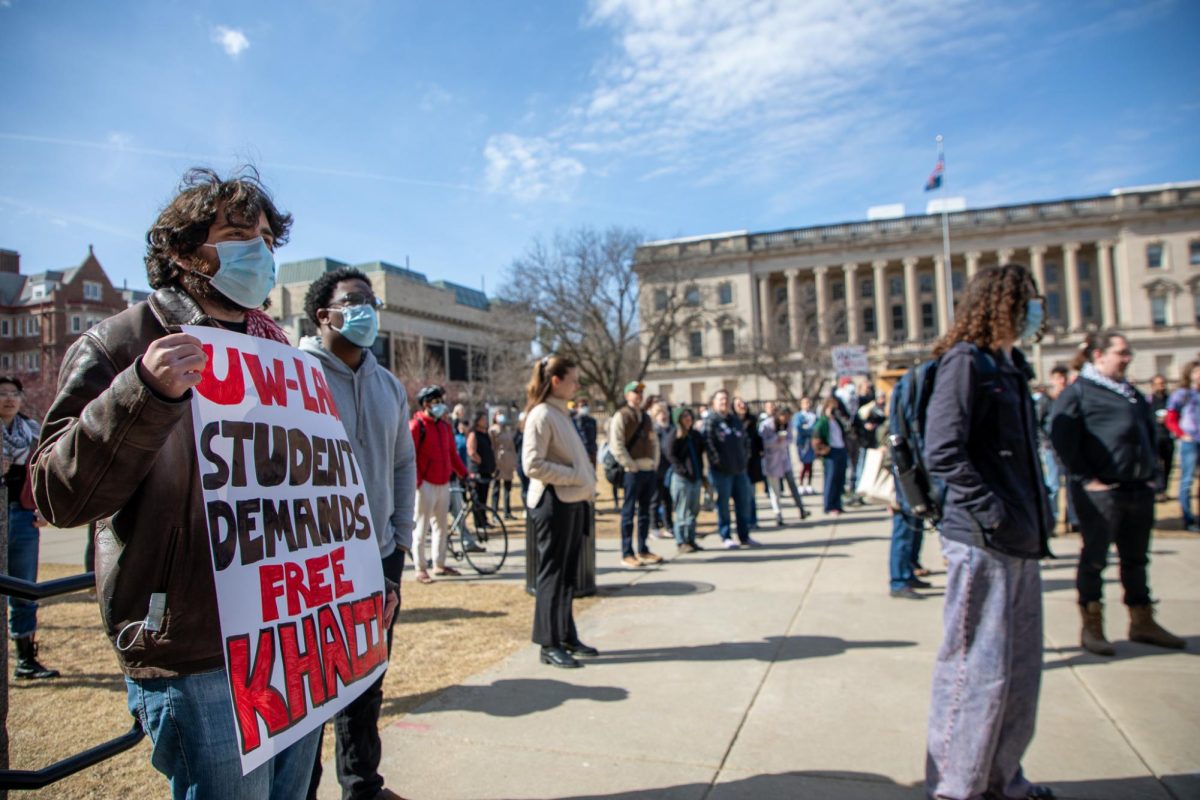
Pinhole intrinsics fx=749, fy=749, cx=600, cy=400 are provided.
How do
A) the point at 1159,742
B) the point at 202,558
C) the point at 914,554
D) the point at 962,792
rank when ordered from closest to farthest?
1. the point at 202,558
2. the point at 962,792
3. the point at 1159,742
4. the point at 914,554

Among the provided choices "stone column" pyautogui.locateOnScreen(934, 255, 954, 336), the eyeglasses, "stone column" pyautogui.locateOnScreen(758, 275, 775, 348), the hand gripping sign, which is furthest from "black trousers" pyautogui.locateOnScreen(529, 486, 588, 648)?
"stone column" pyautogui.locateOnScreen(934, 255, 954, 336)

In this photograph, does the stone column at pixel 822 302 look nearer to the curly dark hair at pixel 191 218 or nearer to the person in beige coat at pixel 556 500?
the person in beige coat at pixel 556 500

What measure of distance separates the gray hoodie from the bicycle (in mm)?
5837

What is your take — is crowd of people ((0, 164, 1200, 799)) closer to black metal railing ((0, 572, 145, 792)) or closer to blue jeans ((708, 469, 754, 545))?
black metal railing ((0, 572, 145, 792))

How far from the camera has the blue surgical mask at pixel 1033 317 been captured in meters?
3.49

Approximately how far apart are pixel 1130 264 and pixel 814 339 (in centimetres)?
3336

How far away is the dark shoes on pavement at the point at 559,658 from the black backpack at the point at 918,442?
2520mm

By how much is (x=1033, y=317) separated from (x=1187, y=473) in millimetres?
9477

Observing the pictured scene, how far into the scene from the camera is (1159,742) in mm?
3686

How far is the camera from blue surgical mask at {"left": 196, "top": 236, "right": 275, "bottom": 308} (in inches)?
76.4

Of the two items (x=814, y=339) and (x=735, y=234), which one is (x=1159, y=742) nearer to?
(x=814, y=339)

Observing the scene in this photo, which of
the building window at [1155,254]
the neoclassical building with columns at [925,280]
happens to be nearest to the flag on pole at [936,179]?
the neoclassical building with columns at [925,280]

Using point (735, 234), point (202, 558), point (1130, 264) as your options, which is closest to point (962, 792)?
point (202, 558)

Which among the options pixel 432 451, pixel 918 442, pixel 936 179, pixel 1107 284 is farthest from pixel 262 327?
pixel 1107 284
